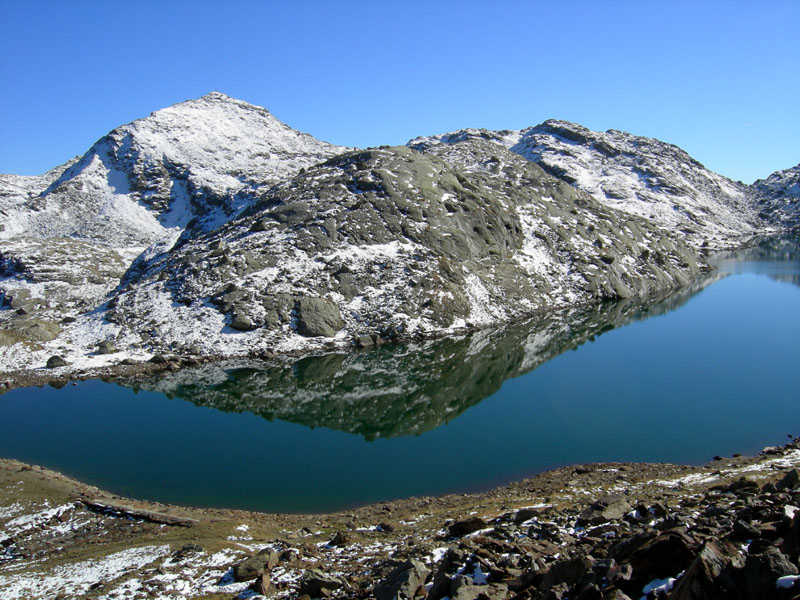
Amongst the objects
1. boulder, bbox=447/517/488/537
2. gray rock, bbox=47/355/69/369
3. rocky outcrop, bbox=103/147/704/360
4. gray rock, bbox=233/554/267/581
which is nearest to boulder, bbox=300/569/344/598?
gray rock, bbox=233/554/267/581

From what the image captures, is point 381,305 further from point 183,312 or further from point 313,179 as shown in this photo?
point 313,179

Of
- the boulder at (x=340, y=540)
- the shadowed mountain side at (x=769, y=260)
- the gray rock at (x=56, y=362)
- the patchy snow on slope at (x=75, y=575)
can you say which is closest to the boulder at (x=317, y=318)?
the gray rock at (x=56, y=362)

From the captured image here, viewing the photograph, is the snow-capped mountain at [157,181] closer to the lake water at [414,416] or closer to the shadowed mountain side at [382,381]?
the shadowed mountain side at [382,381]

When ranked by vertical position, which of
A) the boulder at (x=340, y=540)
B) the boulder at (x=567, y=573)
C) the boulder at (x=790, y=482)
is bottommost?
the boulder at (x=790, y=482)

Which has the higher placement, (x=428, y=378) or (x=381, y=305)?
(x=381, y=305)

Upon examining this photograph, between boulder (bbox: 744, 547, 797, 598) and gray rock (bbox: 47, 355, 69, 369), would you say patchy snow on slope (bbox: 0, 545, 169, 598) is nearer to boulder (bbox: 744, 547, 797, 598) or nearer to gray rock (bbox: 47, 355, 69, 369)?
boulder (bbox: 744, 547, 797, 598)

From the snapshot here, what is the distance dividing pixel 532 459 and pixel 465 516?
10.4 metres

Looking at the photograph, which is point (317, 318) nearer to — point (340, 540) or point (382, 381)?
point (382, 381)

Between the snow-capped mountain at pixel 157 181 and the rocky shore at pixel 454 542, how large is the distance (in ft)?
288

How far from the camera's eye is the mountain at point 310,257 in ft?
196

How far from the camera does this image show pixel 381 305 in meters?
64.2

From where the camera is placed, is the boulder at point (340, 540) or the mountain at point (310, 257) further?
the mountain at point (310, 257)

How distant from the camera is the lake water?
3009 centimetres

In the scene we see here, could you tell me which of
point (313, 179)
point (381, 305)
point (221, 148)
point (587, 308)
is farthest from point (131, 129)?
point (587, 308)
